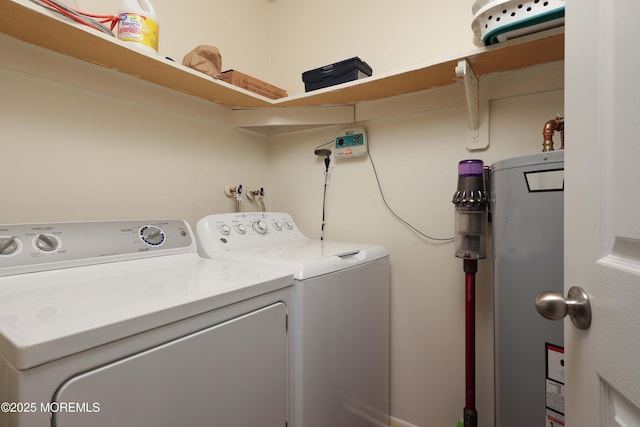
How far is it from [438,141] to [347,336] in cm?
100

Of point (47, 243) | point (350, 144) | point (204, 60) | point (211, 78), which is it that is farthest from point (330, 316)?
point (204, 60)

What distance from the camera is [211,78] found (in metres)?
1.36

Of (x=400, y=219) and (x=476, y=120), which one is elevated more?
(x=476, y=120)

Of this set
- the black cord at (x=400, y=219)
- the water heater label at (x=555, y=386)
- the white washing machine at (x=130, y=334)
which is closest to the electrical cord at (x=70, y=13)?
the white washing machine at (x=130, y=334)

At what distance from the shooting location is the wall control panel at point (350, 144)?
66.6 inches

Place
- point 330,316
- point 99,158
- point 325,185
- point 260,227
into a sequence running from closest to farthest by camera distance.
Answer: point 330,316 → point 99,158 → point 260,227 → point 325,185

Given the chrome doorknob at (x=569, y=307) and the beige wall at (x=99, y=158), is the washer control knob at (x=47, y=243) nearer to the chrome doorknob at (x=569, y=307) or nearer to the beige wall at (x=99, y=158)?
the beige wall at (x=99, y=158)

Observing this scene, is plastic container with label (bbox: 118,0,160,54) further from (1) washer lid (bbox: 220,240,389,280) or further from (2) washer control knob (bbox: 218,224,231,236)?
(1) washer lid (bbox: 220,240,389,280)

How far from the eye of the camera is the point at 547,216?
0.86 meters

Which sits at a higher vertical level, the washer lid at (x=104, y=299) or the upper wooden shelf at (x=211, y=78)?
the upper wooden shelf at (x=211, y=78)

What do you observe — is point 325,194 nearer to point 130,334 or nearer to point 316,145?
point 316,145

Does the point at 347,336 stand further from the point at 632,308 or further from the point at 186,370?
the point at 632,308

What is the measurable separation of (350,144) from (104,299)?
1.37 m

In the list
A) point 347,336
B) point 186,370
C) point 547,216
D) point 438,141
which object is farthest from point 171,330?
point 438,141
